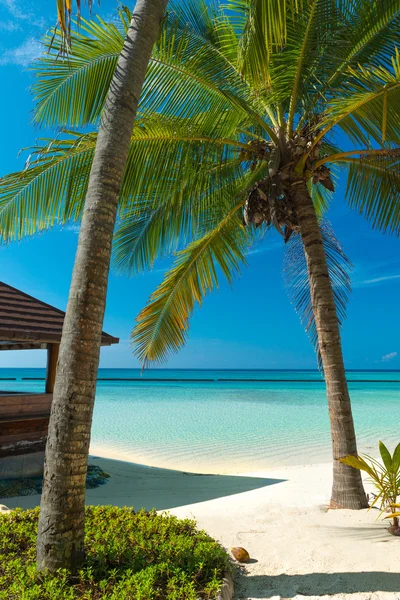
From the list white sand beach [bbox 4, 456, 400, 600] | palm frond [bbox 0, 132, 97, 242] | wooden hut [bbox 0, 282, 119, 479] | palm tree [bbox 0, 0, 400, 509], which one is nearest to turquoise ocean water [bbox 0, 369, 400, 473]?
white sand beach [bbox 4, 456, 400, 600]

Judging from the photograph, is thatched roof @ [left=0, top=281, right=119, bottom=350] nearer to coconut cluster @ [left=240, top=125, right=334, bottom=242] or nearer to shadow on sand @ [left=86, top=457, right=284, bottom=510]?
shadow on sand @ [left=86, top=457, right=284, bottom=510]

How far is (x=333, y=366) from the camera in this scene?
6320 millimetres

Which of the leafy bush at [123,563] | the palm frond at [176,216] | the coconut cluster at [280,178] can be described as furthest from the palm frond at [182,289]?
the leafy bush at [123,563]

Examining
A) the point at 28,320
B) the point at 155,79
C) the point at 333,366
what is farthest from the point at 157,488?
the point at 155,79

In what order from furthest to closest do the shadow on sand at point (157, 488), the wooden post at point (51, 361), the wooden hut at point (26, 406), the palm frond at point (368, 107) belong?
the wooden post at point (51, 361) → the wooden hut at point (26, 406) → the shadow on sand at point (157, 488) → the palm frond at point (368, 107)

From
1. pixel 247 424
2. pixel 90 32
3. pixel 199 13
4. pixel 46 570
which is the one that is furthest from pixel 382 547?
pixel 247 424

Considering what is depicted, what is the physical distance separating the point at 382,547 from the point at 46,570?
10.1ft

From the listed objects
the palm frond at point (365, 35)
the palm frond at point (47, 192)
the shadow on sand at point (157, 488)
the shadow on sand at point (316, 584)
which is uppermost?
the palm frond at point (365, 35)

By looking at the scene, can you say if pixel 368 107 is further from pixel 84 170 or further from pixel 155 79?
pixel 84 170

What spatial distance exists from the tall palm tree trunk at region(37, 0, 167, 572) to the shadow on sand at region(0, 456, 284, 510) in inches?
159

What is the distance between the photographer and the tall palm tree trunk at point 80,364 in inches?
127

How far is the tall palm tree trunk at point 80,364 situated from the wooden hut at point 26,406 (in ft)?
16.3

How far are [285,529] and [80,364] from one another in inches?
136

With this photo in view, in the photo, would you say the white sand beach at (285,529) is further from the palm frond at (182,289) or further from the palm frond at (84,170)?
the palm frond at (84,170)
